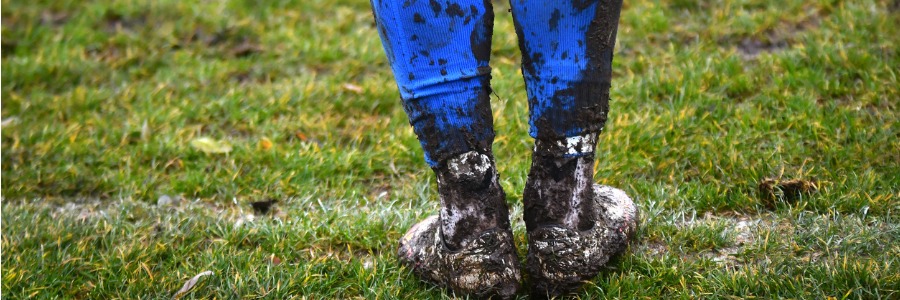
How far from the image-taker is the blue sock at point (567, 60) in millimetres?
1738

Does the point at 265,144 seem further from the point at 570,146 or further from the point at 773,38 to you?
the point at 773,38

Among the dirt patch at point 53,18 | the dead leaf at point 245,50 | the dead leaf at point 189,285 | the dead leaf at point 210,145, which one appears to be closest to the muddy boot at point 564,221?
the dead leaf at point 189,285

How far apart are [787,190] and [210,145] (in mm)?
2120

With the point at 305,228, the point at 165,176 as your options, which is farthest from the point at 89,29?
the point at 305,228

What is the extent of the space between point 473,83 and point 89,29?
3462mm

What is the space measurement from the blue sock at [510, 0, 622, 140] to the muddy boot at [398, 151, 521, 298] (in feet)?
0.58

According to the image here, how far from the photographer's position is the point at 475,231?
190 cm

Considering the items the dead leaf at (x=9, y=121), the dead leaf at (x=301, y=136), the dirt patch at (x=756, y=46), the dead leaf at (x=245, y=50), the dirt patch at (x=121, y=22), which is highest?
the dirt patch at (x=756, y=46)

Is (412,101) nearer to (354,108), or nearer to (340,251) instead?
(340,251)

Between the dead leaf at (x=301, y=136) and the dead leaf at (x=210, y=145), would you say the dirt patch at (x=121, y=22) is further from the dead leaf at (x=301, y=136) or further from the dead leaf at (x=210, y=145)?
the dead leaf at (x=301, y=136)

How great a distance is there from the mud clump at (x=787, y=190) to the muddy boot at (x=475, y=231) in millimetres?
934

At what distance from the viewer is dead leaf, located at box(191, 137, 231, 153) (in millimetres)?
3246

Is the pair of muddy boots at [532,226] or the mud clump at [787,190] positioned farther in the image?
the mud clump at [787,190]

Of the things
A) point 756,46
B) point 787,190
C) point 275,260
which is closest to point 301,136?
point 275,260
